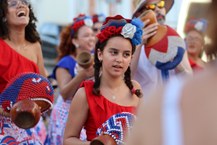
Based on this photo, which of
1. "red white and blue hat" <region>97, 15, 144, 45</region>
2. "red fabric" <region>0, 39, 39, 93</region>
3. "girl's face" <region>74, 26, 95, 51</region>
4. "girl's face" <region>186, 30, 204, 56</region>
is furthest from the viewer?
"girl's face" <region>186, 30, 204, 56</region>

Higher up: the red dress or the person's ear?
the person's ear

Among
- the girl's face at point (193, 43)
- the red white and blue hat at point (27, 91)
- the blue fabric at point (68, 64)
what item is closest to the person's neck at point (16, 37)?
the red white and blue hat at point (27, 91)

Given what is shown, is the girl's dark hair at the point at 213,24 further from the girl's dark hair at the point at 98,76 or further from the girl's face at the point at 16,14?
the girl's face at the point at 16,14

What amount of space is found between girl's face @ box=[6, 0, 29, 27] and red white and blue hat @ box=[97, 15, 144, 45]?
2.70 feet

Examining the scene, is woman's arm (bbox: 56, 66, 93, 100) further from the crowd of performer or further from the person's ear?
the person's ear

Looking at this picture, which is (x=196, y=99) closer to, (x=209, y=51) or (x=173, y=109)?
(x=173, y=109)

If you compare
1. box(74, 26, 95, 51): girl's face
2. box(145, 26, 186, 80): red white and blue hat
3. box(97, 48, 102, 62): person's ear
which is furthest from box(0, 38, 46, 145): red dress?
box(74, 26, 95, 51): girl's face

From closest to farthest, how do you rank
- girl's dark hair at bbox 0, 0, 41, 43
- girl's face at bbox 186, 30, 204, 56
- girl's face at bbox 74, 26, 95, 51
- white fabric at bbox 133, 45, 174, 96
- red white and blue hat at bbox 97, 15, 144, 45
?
red white and blue hat at bbox 97, 15, 144, 45, girl's dark hair at bbox 0, 0, 41, 43, white fabric at bbox 133, 45, 174, 96, girl's face at bbox 74, 26, 95, 51, girl's face at bbox 186, 30, 204, 56

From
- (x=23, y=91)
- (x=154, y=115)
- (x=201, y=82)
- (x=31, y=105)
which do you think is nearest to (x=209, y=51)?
(x=201, y=82)

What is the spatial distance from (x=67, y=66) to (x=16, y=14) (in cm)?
146

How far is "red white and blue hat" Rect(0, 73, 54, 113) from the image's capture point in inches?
156

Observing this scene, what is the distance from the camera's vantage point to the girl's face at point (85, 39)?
6.32m

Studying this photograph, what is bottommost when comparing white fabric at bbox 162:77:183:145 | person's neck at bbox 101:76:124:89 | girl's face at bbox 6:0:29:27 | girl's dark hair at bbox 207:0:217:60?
person's neck at bbox 101:76:124:89

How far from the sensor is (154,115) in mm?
1457
